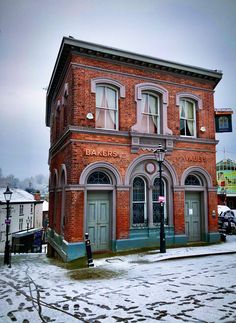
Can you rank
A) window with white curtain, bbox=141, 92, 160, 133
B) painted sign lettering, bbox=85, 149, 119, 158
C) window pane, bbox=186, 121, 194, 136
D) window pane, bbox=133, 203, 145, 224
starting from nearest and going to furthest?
painted sign lettering, bbox=85, 149, 119, 158 < window pane, bbox=133, 203, 145, 224 < window with white curtain, bbox=141, 92, 160, 133 < window pane, bbox=186, 121, 194, 136

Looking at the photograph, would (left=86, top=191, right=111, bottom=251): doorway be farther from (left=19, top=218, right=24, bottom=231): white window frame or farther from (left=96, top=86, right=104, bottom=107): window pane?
(left=19, top=218, right=24, bottom=231): white window frame

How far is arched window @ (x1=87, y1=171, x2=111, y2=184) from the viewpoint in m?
11.3

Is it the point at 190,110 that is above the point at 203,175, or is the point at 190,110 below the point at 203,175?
above

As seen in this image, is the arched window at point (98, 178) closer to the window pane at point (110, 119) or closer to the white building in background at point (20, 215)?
the window pane at point (110, 119)

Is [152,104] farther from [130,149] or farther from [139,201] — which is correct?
[139,201]

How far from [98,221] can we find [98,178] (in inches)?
71.8

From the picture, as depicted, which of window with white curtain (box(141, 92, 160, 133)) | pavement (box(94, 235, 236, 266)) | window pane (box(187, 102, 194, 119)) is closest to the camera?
pavement (box(94, 235, 236, 266))

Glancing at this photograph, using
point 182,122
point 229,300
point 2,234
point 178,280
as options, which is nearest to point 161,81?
point 182,122

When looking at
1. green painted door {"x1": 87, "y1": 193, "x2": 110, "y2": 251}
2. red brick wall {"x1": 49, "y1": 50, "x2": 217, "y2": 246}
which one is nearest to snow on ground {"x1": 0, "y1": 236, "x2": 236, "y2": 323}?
green painted door {"x1": 87, "y1": 193, "x2": 110, "y2": 251}

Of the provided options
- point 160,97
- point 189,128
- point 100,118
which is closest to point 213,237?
point 189,128

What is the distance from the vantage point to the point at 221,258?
959 centimetres

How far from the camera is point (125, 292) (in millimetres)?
6016

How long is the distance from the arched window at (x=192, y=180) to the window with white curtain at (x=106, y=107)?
178 inches

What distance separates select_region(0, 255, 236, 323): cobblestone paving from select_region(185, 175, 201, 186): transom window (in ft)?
16.4
